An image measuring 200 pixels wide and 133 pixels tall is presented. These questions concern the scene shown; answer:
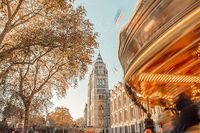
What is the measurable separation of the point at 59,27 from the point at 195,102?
505 inches

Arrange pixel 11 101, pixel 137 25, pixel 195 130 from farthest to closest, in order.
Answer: pixel 11 101 < pixel 195 130 < pixel 137 25

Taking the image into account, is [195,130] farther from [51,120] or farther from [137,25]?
[51,120]

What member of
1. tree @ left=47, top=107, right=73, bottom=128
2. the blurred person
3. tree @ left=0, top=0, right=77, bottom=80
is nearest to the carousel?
the blurred person

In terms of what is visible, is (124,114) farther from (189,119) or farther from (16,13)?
(189,119)

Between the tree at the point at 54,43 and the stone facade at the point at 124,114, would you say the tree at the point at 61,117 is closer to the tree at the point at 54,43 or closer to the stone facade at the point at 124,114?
the stone facade at the point at 124,114

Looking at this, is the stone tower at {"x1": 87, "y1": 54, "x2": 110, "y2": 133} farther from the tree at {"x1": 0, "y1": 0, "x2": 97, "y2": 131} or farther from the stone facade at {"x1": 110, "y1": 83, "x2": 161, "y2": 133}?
the tree at {"x1": 0, "y1": 0, "x2": 97, "y2": 131}

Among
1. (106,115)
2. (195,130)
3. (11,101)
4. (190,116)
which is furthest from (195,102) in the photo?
(106,115)

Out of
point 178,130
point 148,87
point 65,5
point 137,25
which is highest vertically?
point 65,5

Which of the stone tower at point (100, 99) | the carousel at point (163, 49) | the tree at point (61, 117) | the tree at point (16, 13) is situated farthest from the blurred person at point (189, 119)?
the stone tower at point (100, 99)

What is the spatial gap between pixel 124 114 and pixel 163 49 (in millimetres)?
45902

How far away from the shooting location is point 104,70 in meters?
99.6

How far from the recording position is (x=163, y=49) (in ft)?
13.2

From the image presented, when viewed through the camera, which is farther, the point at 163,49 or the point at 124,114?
the point at 124,114

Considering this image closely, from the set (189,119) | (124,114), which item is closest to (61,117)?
(124,114)
